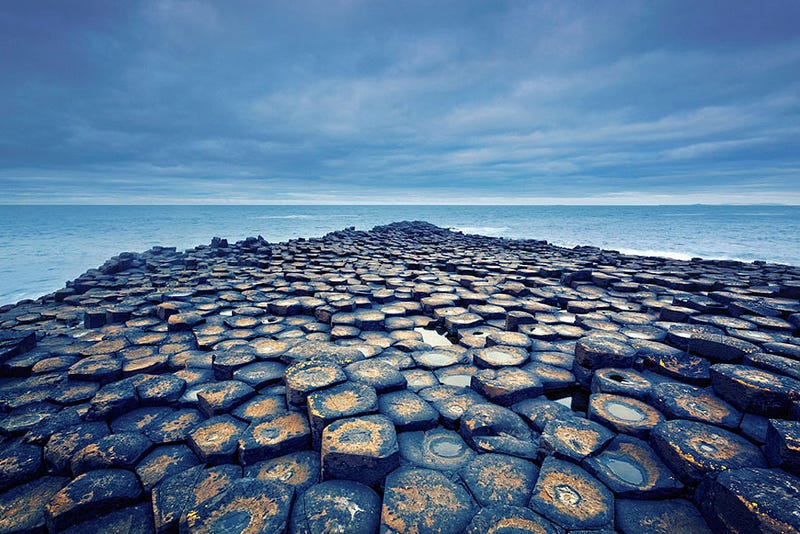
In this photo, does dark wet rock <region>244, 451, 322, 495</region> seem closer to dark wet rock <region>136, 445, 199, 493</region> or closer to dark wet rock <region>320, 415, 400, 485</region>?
dark wet rock <region>320, 415, 400, 485</region>

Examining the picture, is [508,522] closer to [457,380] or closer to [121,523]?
[457,380]

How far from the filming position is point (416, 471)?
6.40ft

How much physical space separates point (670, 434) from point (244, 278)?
712 centimetres

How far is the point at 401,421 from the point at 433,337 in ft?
6.83

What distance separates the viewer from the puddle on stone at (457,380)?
10.1 feet

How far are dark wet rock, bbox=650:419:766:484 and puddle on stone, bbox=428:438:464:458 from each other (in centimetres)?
118

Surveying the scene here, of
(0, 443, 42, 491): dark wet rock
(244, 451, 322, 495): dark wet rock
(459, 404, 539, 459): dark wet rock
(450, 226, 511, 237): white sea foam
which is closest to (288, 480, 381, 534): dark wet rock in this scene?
(244, 451, 322, 495): dark wet rock

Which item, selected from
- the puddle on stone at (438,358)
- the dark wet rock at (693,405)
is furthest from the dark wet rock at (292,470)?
the dark wet rock at (693,405)

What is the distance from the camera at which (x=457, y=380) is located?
3146 mm

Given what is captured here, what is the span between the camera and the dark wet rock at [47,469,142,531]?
1690 mm

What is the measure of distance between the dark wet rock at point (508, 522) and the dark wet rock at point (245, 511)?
34.9 inches

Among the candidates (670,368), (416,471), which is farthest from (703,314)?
(416,471)

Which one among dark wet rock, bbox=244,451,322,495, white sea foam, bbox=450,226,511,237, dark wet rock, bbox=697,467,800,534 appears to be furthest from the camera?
white sea foam, bbox=450,226,511,237

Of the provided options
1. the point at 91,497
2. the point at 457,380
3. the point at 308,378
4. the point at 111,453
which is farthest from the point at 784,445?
the point at 111,453
